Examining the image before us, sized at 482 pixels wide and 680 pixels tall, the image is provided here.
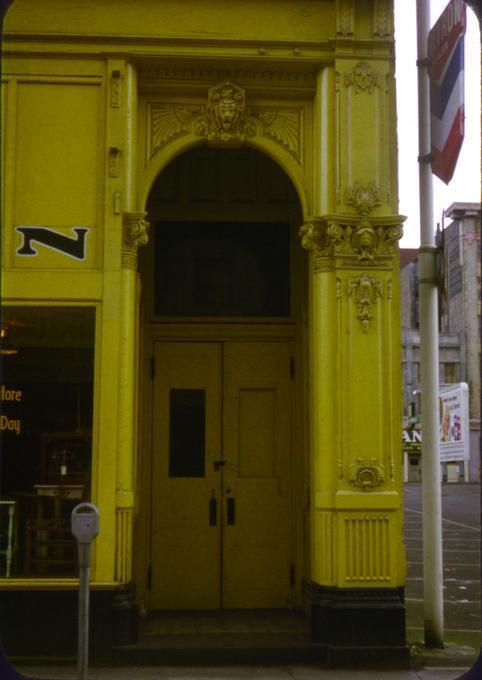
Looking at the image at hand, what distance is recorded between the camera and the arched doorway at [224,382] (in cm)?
1014

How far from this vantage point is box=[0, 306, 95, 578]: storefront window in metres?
8.54

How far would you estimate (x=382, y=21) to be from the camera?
28.9 feet

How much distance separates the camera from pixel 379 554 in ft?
27.4

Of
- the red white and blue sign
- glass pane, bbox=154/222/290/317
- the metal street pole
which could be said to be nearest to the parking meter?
the metal street pole

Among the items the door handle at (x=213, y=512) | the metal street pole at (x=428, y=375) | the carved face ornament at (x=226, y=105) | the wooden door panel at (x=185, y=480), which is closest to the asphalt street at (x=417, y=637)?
the metal street pole at (x=428, y=375)

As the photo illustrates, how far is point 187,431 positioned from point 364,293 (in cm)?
285

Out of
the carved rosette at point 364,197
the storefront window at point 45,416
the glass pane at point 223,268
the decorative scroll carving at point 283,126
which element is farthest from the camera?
the glass pane at point 223,268

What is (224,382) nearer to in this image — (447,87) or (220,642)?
(220,642)

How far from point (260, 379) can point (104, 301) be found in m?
2.56

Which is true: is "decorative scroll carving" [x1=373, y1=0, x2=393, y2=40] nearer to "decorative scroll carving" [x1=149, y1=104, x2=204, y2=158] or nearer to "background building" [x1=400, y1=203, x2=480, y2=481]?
"decorative scroll carving" [x1=149, y1=104, x2=204, y2=158]

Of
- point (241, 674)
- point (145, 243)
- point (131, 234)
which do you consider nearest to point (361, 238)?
point (145, 243)

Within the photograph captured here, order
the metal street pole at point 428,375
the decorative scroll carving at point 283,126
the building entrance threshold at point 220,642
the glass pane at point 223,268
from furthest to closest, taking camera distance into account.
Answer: the glass pane at point 223,268
the decorative scroll carving at point 283,126
the metal street pole at point 428,375
the building entrance threshold at point 220,642

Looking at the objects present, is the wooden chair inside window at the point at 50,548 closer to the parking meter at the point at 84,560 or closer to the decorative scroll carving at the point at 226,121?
the parking meter at the point at 84,560

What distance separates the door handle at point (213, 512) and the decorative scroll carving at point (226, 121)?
12.2 feet
